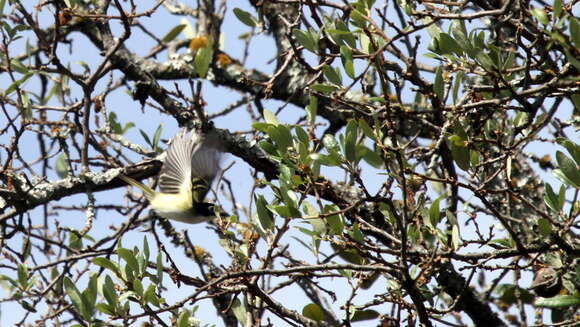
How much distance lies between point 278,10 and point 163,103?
132 centimetres

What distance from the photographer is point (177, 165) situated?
142 inches

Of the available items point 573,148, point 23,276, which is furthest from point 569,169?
point 23,276

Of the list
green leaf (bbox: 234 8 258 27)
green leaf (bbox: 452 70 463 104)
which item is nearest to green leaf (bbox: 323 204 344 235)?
green leaf (bbox: 452 70 463 104)

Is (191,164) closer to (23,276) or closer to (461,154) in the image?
(23,276)

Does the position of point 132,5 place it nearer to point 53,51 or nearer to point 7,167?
point 53,51

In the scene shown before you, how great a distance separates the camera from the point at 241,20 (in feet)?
12.8

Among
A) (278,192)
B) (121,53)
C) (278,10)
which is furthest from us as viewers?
(278,10)

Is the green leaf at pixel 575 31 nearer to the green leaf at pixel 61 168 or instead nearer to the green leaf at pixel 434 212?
the green leaf at pixel 434 212

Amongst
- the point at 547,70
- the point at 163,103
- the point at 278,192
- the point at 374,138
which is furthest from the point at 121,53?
the point at 547,70

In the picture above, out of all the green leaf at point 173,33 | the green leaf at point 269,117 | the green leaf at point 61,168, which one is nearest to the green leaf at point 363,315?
the green leaf at point 269,117

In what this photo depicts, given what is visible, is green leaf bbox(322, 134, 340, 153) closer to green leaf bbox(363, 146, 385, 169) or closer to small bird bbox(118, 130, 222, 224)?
green leaf bbox(363, 146, 385, 169)

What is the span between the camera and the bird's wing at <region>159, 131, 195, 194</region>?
3518 mm

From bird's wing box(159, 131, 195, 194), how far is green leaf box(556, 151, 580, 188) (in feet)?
5.78

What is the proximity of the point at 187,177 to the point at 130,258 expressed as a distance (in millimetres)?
813
